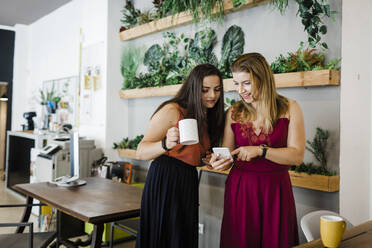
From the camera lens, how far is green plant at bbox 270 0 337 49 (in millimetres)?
2350

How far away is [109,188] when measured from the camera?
2.72 m

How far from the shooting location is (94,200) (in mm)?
2318

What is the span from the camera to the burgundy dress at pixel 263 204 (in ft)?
6.06

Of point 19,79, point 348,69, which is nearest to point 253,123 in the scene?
point 348,69

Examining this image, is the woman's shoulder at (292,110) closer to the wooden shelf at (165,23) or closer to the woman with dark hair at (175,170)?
the woman with dark hair at (175,170)

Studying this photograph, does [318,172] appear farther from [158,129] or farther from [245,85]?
[158,129]

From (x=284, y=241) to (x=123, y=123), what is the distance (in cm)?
316

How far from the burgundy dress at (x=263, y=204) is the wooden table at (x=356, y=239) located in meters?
0.38

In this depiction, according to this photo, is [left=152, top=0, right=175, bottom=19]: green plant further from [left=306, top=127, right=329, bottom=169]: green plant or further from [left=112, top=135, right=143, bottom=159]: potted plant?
[left=306, top=127, right=329, bottom=169]: green plant

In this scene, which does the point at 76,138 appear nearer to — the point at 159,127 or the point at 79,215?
the point at 79,215

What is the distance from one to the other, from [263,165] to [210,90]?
1.74ft

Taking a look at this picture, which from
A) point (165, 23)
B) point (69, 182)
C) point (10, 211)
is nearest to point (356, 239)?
point (69, 182)

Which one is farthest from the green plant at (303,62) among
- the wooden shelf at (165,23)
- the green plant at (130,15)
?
the green plant at (130,15)

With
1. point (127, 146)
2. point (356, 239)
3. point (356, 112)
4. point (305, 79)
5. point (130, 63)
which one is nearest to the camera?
point (356, 239)
